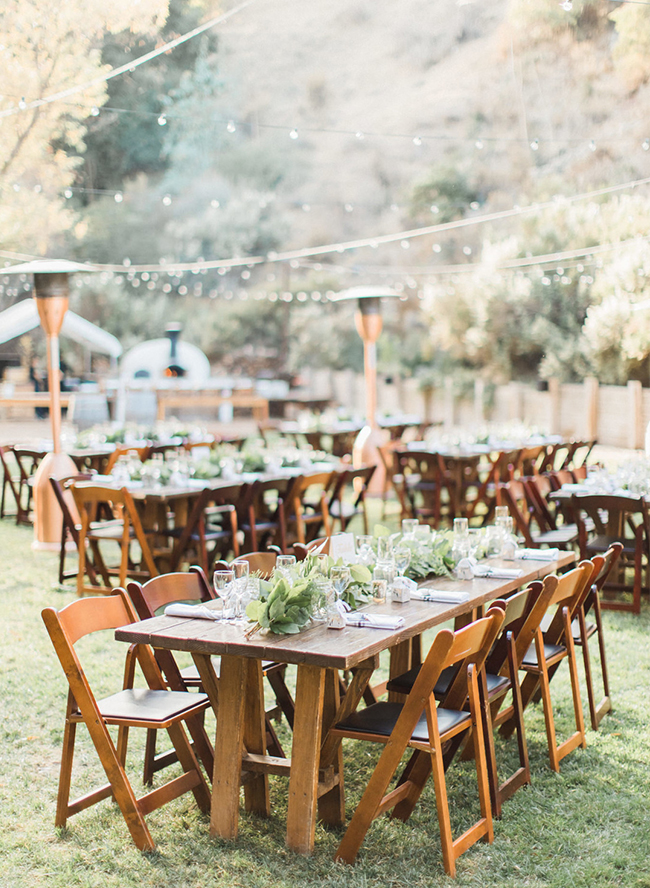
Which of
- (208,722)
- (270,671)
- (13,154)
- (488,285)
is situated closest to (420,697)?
(270,671)

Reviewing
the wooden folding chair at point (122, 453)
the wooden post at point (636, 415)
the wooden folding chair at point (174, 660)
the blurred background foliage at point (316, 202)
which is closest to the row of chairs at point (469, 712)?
the wooden folding chair at point (174, 660)

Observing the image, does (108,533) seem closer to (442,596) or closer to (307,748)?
(442,596)

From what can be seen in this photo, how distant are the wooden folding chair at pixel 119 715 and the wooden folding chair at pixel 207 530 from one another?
3130 millimetres

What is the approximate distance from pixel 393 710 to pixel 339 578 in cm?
50

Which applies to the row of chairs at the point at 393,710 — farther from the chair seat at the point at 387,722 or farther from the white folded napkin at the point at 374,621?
the white folded napkin at the point at 374,621

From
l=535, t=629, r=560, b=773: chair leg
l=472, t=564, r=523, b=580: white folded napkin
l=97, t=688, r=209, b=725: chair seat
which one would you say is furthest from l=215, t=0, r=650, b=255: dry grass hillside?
l=97, t=688, r=209, b=725: chair seat

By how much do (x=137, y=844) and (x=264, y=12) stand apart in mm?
29693

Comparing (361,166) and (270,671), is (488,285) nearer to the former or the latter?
(361,166)

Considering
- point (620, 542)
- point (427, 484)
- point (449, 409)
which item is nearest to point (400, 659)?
point (620, 542)

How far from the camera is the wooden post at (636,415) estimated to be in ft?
52.6

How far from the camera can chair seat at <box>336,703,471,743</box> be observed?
3146mm

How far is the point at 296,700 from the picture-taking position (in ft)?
10.3

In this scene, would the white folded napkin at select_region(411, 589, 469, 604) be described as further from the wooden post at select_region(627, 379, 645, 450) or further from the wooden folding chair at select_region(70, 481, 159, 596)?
the wooden post at select_region(627, 379, 645, 450)

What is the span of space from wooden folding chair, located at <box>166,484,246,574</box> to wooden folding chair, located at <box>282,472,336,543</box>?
0.47 m
